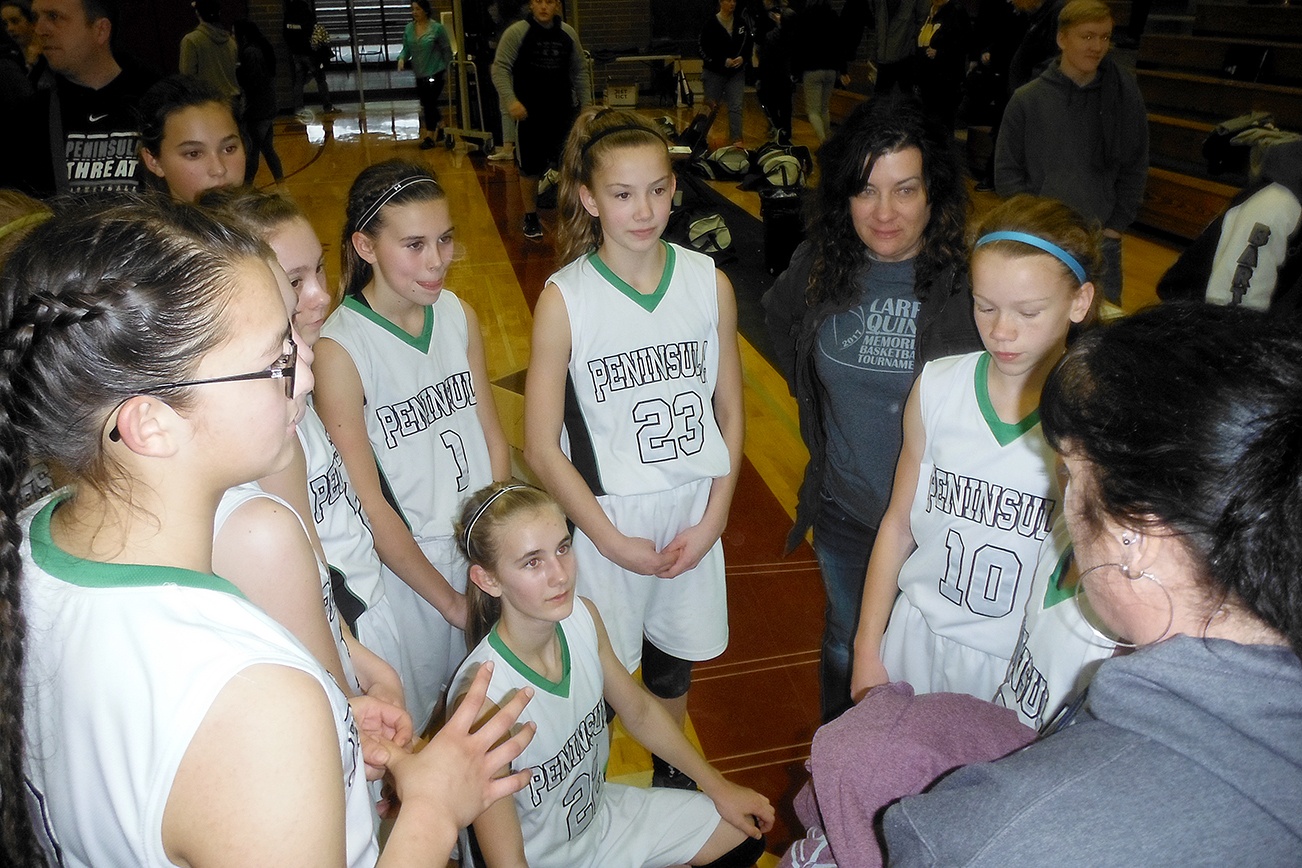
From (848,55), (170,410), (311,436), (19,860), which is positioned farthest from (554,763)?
(848,55)

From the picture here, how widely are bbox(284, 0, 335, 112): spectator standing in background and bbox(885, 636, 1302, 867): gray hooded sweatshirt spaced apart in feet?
50.0

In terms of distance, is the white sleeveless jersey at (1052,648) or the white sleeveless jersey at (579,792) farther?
the white sleeveless jersey at (579,792)

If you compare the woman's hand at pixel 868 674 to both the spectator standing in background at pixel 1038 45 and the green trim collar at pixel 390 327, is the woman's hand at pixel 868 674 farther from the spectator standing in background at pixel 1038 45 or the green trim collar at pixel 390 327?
the spectator standing in background at pixel 1038 45

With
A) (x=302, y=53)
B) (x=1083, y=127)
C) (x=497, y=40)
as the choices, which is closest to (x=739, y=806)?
(x=1083, y=127)

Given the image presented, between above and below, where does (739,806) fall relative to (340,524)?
below

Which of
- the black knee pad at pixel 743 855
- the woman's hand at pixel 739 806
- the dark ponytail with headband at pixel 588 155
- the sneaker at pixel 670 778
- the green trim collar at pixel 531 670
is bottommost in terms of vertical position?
the sneaker at pixel 670 778

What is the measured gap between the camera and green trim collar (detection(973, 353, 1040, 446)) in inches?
68.4

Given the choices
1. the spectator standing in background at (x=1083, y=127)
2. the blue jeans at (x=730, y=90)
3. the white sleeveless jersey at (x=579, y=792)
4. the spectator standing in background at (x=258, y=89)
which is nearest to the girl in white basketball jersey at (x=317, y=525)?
the white sleeveless jersey at (x=579, y=792)

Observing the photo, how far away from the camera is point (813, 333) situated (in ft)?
7.47

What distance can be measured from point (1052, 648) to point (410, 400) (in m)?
1.50

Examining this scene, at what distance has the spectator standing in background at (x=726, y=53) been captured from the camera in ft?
35.0

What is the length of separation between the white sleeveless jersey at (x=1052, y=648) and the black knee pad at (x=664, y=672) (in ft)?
3.41

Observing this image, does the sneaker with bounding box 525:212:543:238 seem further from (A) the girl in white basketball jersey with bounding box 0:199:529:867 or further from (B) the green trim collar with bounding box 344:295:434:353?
(A) the girl in white basketball jersey with bounding box 0:199:529:867

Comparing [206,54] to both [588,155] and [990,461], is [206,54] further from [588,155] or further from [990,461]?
[990,461]
